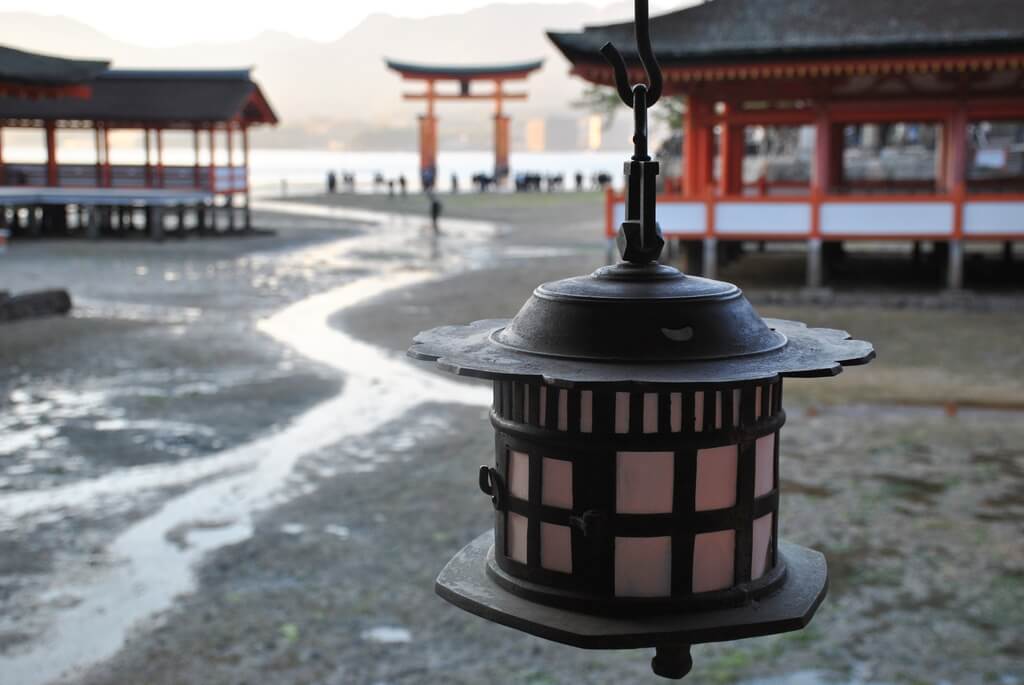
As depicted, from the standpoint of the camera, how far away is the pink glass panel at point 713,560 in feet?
7.62

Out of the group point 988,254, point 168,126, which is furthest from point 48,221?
point 988,254

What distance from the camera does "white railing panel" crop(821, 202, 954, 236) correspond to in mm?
20516

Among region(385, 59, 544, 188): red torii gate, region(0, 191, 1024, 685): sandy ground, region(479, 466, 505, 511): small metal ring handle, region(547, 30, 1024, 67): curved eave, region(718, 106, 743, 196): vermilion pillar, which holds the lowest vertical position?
region(0, 191, 1024, 685): sandy ground

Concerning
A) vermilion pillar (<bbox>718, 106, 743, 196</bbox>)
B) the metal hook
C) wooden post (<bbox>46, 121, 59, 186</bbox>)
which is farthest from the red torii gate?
the metal hook

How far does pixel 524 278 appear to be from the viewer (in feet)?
81.2

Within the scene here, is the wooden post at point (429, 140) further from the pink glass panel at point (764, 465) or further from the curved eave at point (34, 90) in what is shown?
the pink glass panel at point (764, 465)

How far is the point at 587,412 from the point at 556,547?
30 centimetres

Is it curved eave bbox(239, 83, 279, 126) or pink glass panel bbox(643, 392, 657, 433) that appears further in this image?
curved eave bbox(239, 83, 279, 126)

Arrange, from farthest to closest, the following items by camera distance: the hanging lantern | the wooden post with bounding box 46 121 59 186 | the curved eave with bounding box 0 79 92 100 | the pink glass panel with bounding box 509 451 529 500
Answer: the wooden post with bounding box 46 121 59 186 → the curved eave with bounding box 0 79 92 100 → the pink glass panel with bounding box 509 451 529 500 → the hanging lantern

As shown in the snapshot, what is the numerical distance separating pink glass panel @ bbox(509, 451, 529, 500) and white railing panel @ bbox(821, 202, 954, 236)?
63.8 feet

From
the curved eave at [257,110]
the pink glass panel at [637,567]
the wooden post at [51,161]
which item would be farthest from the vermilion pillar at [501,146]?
the pink glass panel at [637,567]

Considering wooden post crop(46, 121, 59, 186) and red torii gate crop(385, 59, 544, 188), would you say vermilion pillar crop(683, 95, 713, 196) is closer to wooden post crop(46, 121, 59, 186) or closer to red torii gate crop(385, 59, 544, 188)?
wooden post crop(46, 121, 59, 186)

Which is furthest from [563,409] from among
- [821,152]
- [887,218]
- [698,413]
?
[821,152]

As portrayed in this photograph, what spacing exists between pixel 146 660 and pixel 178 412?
6.32m
